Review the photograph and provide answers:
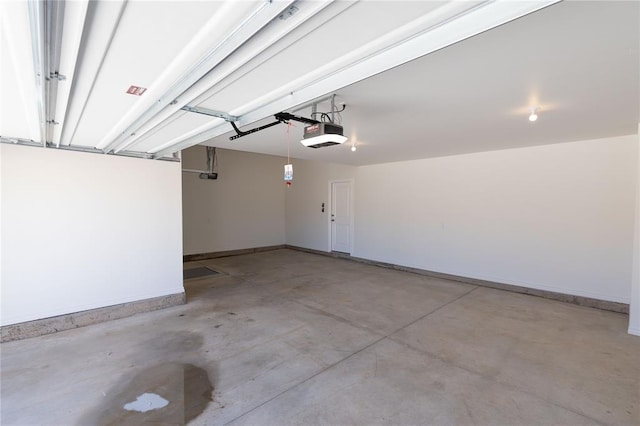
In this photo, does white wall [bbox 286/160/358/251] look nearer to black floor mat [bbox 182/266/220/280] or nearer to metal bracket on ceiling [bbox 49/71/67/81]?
black floor mat [bbox 182/266/220/280]

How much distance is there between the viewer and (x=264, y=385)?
7.77 ft

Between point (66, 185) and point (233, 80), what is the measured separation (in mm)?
3112

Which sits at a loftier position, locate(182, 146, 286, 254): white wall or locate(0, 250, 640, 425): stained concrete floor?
locate(182, 146, 286, 254): white wall

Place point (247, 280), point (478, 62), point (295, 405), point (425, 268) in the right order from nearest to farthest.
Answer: point (478, 62) → point (295, 405) → point (247, 280) → point (425, 268)

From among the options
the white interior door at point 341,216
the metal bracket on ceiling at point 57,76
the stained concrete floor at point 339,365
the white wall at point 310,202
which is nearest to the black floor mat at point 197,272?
the stained concrete floor at point 339,365

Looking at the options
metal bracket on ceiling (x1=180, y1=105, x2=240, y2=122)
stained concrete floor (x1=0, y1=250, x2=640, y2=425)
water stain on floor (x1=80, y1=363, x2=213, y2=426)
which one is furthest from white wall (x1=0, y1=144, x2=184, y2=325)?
metal bracket on ceiling (x1=180, y1=105, x2=240, y2=122)

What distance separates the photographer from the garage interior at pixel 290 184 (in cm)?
130

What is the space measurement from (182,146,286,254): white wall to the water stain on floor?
17.1 ft

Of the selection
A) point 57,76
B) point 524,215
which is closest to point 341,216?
point 524,215

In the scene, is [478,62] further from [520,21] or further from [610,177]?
[610,177]

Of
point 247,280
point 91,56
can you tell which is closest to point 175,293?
point 247,280

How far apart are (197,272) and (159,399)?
4.23 meters

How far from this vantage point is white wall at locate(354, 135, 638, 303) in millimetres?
4020

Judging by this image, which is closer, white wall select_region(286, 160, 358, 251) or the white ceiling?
the white ceiling
